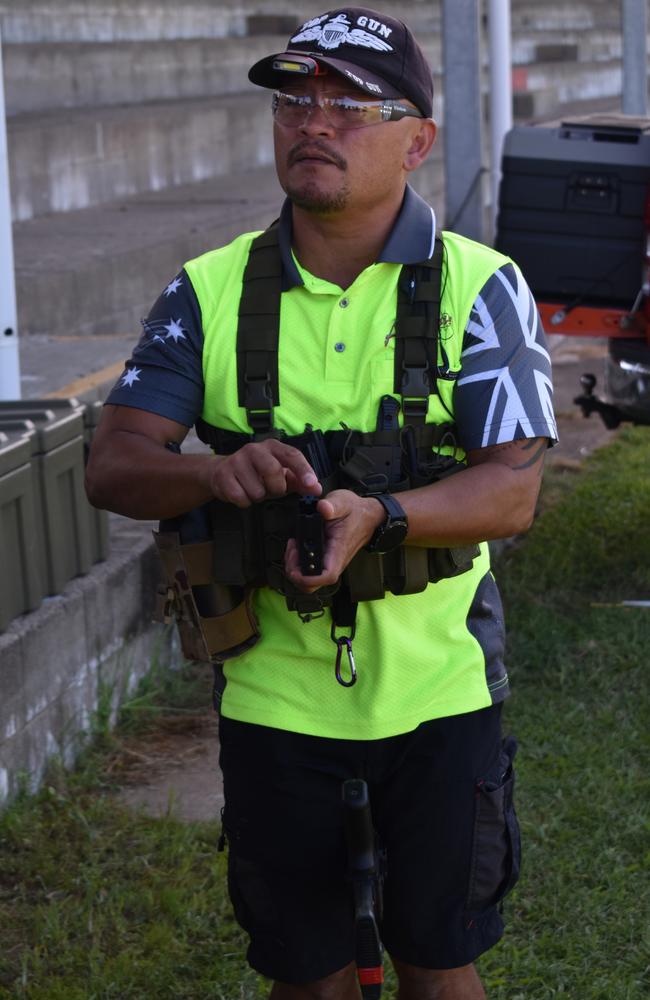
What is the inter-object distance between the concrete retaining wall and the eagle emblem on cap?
2148 mm

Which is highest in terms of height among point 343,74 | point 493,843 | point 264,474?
point 343,74

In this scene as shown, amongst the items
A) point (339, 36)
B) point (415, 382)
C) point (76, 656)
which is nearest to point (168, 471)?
point (415, 382)

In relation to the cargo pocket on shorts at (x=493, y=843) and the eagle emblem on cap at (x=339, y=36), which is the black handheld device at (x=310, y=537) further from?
the eagle emblem on cap at (x=339, y=36)

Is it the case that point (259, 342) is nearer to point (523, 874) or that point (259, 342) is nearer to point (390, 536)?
point (390, 536)

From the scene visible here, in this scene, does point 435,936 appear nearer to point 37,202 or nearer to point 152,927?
point 152,927

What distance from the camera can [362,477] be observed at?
2605 millimetres

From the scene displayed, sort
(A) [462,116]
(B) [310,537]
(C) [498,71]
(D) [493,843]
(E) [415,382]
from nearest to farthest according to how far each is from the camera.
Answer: (B) [310,537] < (E) [415,382] < (D) [493,843] < (A) [462,116] < (C) [498,71]

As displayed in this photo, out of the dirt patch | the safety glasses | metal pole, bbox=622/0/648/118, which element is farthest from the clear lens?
metal pole, bbox=622/0/648/118

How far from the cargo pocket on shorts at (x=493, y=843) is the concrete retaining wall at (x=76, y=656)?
6.13ft

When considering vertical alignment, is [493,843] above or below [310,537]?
below

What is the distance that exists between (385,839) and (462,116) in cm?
574

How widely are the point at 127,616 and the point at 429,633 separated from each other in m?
2.52

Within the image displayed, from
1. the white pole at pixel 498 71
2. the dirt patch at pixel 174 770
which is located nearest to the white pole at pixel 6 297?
the dirt patch at pixel 174 770

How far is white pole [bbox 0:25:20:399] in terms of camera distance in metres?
5.04
